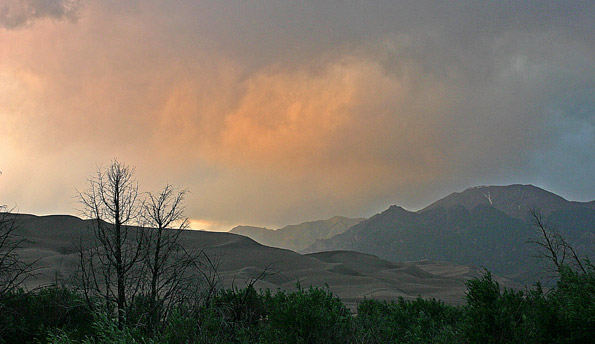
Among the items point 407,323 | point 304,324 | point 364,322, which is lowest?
point 407,323

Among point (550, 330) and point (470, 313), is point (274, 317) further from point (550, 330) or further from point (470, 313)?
point (550, 330)

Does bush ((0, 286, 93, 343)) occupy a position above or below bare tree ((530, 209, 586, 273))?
below

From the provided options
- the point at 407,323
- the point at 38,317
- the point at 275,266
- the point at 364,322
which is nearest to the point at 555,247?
the point at 407,323

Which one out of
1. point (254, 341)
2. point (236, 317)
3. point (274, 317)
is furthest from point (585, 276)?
point (236, 317)

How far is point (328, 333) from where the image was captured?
31.5 ft

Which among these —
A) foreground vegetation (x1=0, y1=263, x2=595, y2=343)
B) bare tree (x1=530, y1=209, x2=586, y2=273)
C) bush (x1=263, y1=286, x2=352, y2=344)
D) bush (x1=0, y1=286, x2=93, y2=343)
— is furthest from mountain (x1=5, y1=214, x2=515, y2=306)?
bush (x1=263, y1=286, x2=352, y2=344)

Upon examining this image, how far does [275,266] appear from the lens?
72.6 metres

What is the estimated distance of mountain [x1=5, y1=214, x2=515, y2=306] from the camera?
55.4 m

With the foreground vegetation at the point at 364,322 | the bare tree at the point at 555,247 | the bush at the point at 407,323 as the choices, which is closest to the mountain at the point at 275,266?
the bare tree at the point at 555,247

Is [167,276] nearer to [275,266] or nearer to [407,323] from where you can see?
[407,323]

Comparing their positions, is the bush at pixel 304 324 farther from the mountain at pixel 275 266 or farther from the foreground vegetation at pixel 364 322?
the mountain at pixel 275 266

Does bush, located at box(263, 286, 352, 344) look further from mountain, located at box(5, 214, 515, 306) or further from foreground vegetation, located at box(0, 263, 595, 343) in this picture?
mountain, located at box(5, 214, 515, 306)

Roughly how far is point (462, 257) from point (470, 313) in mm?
199847

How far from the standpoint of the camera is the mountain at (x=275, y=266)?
55438 mm
